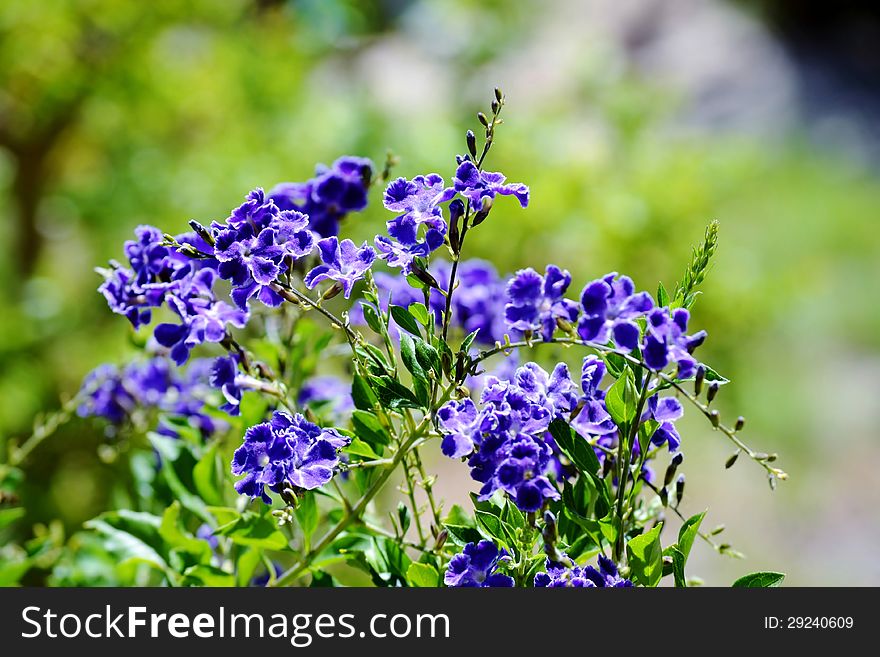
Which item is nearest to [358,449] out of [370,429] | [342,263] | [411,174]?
[370,429]

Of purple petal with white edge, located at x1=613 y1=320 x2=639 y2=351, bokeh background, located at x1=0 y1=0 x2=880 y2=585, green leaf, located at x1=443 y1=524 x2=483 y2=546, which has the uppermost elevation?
bokeh background, located at x1=0 y1=0 x2=880 y2=585

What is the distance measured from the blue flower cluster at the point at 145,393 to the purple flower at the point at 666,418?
450mm

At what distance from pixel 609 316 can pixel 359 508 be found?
0.71 ft

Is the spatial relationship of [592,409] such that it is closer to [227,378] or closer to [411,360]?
[411,360]

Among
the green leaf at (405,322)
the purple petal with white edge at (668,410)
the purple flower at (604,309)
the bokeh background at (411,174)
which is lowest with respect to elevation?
the purple petal with white edge at (668,410)

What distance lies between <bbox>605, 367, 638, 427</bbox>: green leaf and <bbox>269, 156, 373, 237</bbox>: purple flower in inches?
11.8

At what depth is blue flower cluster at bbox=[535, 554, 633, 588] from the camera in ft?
1.99

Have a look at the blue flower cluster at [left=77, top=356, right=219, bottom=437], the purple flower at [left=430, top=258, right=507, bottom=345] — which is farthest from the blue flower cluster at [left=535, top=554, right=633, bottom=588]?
the blue flower cluster at [left=77, top=356, right=219, bottom=437]

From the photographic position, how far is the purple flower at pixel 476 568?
2.02 ft

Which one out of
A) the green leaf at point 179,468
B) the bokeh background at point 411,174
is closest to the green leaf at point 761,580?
the green leaf at point 179,468

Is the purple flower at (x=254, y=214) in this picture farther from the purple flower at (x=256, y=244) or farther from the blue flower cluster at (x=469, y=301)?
the blue flower cluster at (x=469, y=301)

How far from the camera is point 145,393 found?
943 mm

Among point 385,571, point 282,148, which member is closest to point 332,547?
point 385,571

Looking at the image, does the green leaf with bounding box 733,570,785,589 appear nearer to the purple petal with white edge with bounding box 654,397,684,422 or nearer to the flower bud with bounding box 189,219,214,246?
the purple petal with white edge with bounding box 654,397,684,422
